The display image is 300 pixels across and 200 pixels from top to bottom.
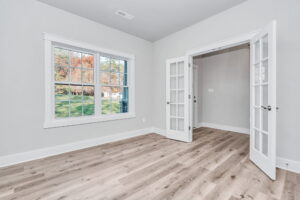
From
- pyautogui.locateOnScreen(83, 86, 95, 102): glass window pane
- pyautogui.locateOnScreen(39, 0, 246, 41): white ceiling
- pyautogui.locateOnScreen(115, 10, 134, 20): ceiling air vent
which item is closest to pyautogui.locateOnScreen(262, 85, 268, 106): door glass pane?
pyautogui.locateOnScreen(39, 0, 246, 41): white ceiling

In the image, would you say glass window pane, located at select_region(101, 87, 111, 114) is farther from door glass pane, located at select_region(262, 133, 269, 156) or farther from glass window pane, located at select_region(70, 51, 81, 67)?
door glass pane, located at select_region(262, 133, 269, 156)

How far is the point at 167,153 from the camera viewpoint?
275 centimetres

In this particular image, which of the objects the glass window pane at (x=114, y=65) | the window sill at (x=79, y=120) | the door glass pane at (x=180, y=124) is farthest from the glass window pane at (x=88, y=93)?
the door glass pane at (x=180, y=124)

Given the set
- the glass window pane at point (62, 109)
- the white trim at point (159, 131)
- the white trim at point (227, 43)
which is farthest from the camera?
the white trim at point (159, 131)

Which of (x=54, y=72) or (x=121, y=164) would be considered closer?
(x=121, y=164)

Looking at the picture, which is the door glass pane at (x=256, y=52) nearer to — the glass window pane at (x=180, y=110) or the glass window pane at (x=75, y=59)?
the glass window pane at (x=180, y=110)

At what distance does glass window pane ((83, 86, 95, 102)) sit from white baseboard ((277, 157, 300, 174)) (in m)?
3.74

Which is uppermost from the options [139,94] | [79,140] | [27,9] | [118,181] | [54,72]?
[27,9]

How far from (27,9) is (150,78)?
3068 mm

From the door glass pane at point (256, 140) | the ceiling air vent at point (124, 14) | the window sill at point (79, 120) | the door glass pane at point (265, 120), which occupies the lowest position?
the door glass pane at point (256, 140)

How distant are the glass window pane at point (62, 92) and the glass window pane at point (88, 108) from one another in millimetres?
408

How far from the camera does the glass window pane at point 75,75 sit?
119 inches

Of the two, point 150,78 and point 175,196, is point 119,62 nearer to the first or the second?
point 150,78

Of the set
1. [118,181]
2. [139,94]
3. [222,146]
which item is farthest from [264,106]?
[139,94]
